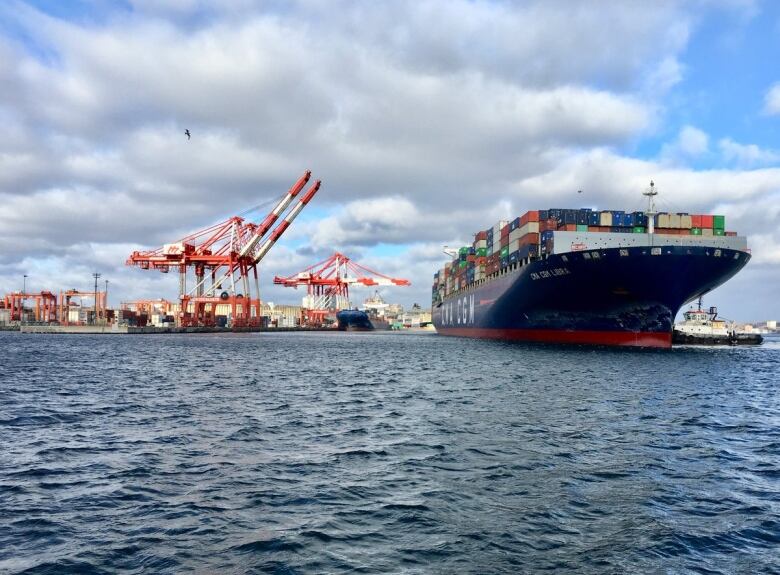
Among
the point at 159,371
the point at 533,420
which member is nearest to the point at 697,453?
the point at 533,420

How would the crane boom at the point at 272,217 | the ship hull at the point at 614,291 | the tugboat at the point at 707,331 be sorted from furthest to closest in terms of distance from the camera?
the crane boom at the point at 272,217 < the tugboat at the point at 707,331 < the ship hull at the point at 614,291

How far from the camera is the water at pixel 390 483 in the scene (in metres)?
8.29

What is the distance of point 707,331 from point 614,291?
46.6 metres

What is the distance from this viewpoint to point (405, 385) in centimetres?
2861

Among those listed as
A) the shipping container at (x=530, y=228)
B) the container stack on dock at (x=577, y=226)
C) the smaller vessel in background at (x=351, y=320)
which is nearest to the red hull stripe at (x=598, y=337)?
the container stack on dock at (x=577, y=226)

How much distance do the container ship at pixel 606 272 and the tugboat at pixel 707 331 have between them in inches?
1051

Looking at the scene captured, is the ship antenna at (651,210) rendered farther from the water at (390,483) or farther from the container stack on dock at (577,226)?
the water at (390,483)

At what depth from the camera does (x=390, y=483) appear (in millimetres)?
11680

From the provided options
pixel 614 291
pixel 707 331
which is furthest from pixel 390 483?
pixel 707 331

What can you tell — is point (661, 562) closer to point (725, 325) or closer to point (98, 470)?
point (98, 470)

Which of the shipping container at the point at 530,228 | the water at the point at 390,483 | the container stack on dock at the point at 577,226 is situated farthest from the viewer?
the shipping container at the point at 530,228

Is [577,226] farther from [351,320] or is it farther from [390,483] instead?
[351,320]

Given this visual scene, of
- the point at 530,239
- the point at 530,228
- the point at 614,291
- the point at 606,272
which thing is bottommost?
the point at 614,291

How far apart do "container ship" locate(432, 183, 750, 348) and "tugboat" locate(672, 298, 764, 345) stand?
26.7 m
